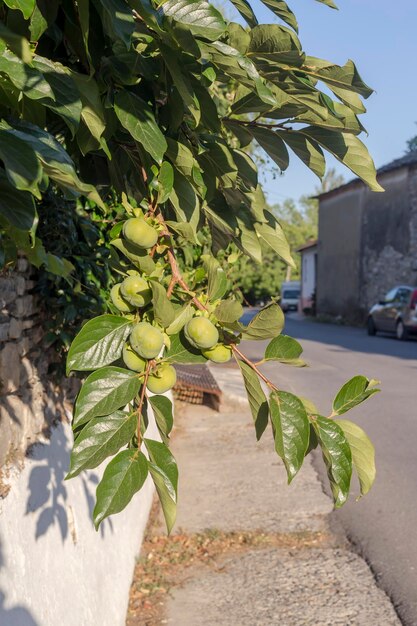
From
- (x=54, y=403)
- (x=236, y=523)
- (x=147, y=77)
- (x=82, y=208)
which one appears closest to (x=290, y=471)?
(x=147, y=77)

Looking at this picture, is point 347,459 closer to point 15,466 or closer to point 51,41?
point 51,41

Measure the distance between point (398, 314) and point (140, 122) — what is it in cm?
2234

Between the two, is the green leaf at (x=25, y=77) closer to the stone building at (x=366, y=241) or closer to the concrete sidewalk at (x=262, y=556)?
the concrete sidewalk at (x=262, y=556)

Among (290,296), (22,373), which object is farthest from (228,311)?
(290,296)

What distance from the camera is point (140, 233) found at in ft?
4.58

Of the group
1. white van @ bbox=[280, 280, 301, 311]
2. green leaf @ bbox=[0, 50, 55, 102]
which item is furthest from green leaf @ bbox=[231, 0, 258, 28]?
white van @ bbox=[280, 280, 301, 311]

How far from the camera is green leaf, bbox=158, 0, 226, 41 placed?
1.37 meters

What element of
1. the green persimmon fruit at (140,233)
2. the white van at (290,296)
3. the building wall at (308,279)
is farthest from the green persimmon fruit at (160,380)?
the white van at (290,296)

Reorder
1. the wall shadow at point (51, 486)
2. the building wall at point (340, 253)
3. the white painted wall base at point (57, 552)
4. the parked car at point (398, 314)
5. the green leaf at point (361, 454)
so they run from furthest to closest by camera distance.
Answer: the building wall at point (340, 253) < the parked car at point (398, 314) < the wall shadow at point (51, 486) < the white painted wall base at point (57, 552) < the green leaf at point (361, 454)

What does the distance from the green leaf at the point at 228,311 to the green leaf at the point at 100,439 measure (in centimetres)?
22

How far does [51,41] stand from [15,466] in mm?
1890

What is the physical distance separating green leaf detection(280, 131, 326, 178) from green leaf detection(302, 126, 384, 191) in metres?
A: 0.04

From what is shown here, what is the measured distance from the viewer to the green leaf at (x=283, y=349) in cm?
140

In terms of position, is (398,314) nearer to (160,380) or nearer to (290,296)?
(160,380)
